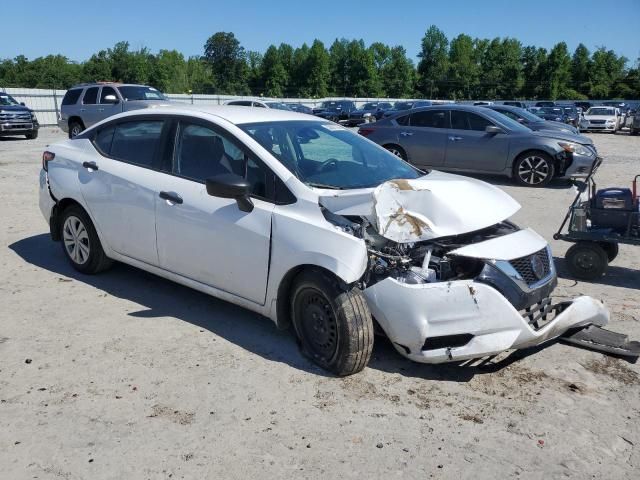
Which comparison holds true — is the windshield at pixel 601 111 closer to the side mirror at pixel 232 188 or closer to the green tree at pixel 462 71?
the side mirror at pixel 232 188

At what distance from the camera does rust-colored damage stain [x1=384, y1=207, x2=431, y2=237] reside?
3736mm

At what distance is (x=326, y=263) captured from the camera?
3730 mm

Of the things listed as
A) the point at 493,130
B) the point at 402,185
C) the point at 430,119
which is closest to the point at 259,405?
the point at 402,185

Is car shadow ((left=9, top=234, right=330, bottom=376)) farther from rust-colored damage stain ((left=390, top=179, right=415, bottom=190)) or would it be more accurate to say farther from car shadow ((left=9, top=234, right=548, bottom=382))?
rust-colored damage stain ((left=390, top=179, right=415, bottom=190))

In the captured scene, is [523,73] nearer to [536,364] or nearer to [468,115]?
[468,115]

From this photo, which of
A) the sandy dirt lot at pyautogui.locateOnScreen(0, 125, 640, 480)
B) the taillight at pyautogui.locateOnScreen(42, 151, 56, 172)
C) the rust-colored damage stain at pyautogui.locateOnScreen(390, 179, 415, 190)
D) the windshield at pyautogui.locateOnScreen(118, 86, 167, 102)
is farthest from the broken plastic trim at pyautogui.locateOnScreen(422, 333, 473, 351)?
the windshield at pyautogui.locateOnScreen(118, 86, 167, 102)

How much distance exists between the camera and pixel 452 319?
11.8 ft

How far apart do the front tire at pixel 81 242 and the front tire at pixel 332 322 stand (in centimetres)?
247

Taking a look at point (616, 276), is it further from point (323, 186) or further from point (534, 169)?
point (534, 169)

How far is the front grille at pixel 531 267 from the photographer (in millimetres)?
3848

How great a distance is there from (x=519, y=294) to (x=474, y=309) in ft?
1.18

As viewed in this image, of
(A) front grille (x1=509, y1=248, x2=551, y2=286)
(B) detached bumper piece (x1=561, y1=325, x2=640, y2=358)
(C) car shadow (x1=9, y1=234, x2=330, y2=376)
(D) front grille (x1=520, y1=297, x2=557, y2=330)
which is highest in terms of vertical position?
(A) front grille (x1=509, y1=248, x2=551, y2=286)

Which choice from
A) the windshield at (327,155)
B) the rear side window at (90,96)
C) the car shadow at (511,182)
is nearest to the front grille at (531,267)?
the windshield at (327,155)

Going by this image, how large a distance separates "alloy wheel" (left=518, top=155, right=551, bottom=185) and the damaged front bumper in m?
9.17
